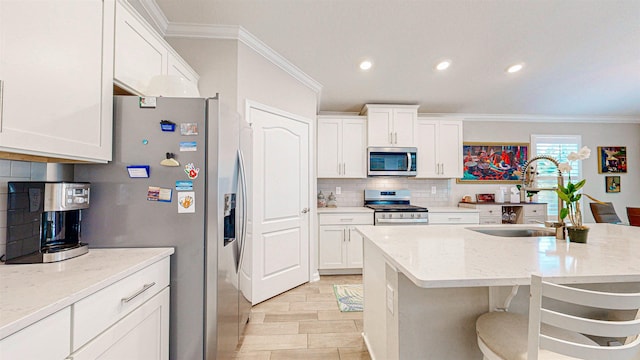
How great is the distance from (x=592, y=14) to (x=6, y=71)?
3.79 m

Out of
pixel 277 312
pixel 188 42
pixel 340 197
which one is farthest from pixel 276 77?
pixel 277 312

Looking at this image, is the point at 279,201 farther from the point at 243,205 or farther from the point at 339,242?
the point at 339,242

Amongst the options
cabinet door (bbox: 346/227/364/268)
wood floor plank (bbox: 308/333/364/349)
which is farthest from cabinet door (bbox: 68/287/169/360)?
cabinet door (bbox: 346/227/364/268)

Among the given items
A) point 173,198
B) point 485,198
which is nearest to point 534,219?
point 485,198

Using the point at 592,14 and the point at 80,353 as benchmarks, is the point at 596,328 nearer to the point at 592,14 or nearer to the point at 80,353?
the point at 80,353

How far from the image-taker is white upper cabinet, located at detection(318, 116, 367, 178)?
12.7ft

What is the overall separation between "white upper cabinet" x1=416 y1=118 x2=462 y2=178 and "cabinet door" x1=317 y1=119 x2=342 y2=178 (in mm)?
1258

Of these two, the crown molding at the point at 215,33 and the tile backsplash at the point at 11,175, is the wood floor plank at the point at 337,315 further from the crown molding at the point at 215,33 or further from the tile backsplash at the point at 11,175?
the crown molding at the point at 215,33

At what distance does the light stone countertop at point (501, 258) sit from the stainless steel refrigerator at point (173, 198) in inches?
38.1

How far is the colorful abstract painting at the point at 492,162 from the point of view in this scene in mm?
4496

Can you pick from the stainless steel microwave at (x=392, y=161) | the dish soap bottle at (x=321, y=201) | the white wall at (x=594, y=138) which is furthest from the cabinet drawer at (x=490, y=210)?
the dish soap bottle at (x=321, y=201)

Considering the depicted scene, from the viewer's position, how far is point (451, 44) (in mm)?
2637

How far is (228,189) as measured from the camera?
5.27 ft

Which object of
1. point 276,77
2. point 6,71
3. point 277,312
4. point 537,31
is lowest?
point 277,312
